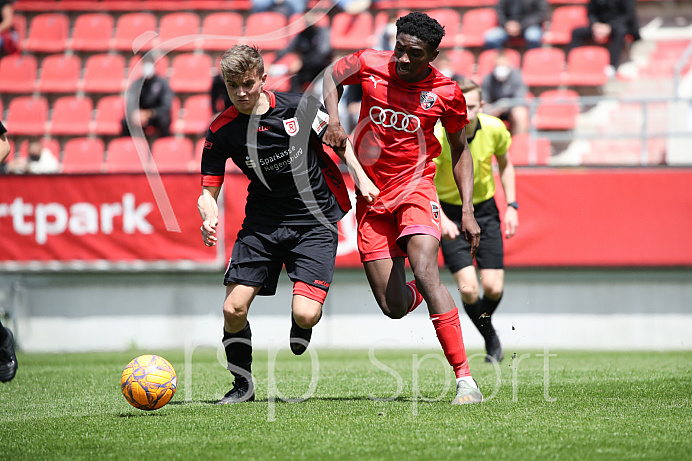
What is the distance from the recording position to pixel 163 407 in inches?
213

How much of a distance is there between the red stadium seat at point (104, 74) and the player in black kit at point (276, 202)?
9.96 m

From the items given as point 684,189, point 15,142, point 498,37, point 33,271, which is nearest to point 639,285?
point 684,189

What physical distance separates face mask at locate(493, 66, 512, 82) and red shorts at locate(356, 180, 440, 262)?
7.19 metres

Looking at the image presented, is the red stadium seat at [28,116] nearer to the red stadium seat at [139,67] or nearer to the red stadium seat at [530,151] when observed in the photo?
the red stadium seat at [139,67]

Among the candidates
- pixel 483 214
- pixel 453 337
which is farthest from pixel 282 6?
pixel 453 337

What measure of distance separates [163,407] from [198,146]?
8.77 metres

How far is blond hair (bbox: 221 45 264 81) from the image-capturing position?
5172 millimetres

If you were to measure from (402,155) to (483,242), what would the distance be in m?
2.59

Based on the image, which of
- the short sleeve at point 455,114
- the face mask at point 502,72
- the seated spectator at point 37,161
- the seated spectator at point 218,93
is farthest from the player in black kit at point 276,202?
the seated spectator at point 37,161

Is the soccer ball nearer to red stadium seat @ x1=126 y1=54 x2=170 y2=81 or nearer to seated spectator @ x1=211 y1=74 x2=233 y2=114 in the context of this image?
seated spectator @ x1=211 y1=74 x2=233 y2=114

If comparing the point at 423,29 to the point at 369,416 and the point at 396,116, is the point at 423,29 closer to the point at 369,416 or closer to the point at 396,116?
the point at 396,116

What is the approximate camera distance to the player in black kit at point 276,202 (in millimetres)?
5578

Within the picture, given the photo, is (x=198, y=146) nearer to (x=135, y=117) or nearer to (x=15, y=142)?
(x=135, y=117)

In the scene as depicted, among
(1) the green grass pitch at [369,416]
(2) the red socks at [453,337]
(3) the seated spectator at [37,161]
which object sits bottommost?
(1) the green grass pitch at [369,416]
